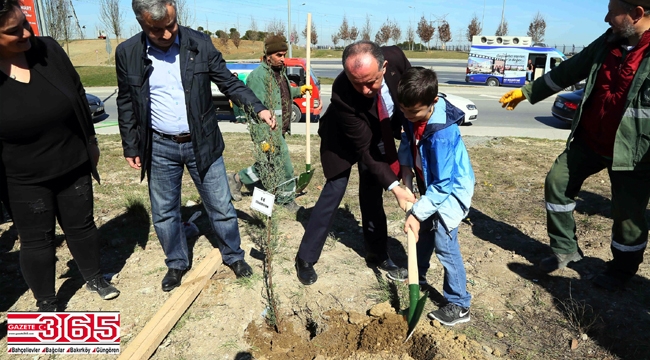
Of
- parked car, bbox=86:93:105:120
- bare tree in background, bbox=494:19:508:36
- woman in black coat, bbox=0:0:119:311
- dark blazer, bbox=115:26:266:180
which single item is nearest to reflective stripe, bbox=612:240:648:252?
dark blazer, bbox=115:26:266:180

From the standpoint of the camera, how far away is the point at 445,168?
2.46 metres

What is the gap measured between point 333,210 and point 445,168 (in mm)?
961

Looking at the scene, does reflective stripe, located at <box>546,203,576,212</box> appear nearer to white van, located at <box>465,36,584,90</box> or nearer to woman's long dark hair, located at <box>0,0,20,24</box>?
woman's long dark hair, located at <box>0,0,20,24</box>

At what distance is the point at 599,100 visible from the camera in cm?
298

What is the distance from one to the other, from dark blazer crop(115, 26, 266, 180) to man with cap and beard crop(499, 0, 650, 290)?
2.25 metres

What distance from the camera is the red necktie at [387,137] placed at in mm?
2780

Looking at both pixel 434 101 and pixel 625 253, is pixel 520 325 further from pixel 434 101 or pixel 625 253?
pixel 434 101

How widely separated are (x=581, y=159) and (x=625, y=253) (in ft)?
2.37

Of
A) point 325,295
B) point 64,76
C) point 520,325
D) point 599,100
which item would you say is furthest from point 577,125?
point 64,76

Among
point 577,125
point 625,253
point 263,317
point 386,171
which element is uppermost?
point 577,125

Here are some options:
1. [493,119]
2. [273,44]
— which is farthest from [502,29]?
[273,44]

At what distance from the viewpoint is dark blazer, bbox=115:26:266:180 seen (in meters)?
2.75

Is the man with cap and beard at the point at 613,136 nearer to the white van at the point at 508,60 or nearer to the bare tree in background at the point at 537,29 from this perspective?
the white van at the point at 508,60

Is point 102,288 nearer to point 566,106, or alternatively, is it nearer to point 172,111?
point 172,111
